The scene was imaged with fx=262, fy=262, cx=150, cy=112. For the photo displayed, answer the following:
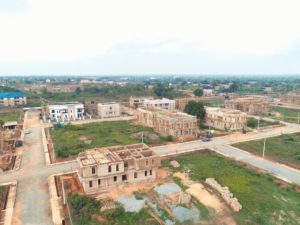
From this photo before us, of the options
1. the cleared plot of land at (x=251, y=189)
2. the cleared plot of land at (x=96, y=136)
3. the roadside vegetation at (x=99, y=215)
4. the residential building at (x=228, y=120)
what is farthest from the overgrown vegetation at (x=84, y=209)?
the residential building at (x=228, y=120)

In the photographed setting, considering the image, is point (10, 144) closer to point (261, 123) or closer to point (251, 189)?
point (251, 189)

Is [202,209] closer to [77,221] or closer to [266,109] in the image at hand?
[77,221]

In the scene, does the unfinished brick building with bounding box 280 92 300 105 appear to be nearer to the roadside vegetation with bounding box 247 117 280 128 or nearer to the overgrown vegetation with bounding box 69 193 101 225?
the roadside vegetation with bounding box 247 117 280 128

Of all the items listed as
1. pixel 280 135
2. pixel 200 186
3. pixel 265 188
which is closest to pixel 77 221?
pixel 200 186

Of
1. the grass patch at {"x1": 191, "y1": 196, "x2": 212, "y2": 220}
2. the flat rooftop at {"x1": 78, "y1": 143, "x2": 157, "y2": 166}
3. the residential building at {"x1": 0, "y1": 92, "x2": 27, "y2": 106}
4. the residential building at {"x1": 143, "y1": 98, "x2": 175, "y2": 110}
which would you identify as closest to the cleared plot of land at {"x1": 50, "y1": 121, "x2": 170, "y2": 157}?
the flat rooftop at {"x1": 78, "y1": 143, "x2": 157, "y2": 166}

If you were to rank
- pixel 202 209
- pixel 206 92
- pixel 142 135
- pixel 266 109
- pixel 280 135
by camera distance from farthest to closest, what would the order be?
pixel 206 92 → pixel 266 109 → pixel 280 135 → pixel 142 135 → pixel 202 209

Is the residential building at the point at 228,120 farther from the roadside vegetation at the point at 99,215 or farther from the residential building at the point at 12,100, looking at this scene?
the residential building at the point at 12,100

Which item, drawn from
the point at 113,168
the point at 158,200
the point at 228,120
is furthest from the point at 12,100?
the point at 158,200
